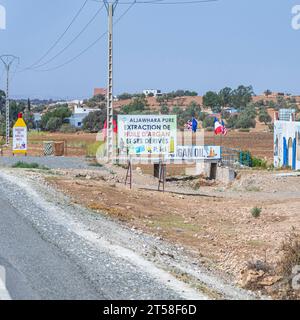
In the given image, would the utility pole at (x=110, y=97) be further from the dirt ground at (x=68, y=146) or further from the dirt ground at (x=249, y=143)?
the dirt ground at (x=249, y=143)

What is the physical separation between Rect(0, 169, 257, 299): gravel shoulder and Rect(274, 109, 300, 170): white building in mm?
28356

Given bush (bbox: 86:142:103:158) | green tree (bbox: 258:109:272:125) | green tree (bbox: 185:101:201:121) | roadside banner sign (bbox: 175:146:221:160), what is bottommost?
bush (bbox: 86:142:103:158)

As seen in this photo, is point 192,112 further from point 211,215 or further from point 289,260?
point 289,260

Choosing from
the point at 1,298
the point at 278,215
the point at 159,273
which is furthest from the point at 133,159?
the point at 1,298

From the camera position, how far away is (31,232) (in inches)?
601

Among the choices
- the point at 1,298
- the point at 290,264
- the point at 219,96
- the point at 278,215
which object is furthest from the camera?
the point at 219,96

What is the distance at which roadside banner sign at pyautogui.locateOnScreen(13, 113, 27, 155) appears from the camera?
47.8m

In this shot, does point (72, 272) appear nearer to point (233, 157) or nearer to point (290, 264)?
point (290, 264)

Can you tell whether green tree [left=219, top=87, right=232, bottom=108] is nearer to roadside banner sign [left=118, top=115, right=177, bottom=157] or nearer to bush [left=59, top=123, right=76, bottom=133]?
bush [left=59, top=123, right=76, bottom=133]

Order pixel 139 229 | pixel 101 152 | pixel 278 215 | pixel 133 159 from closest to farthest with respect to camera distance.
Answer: pixel 139 229 → pixel 278 215 → pixel 133 159 → pixel 101 152

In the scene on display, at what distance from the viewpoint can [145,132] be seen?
34.8m

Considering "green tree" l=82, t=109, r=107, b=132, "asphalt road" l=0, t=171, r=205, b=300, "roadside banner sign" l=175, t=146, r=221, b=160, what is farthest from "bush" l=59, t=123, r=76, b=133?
"asphalt road" l=0, t=171, r=205, b=300

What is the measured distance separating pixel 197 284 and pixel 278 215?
49.0 ft

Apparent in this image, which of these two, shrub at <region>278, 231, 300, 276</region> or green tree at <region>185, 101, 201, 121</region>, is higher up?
green tree at <region>185, 101, 201, 121</region>
